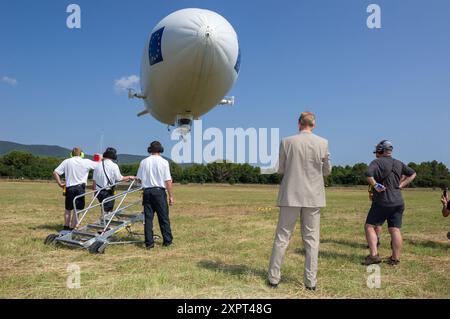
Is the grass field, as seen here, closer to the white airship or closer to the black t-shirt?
the black t-shirt

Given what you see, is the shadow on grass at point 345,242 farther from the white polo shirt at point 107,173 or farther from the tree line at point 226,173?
the tree line at point 226,173

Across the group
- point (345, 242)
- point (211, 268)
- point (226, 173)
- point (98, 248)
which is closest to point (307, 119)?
point (211, 268)

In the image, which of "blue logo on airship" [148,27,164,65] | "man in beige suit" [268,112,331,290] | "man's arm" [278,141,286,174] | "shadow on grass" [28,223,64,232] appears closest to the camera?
"man in beige suit" [268,112,331,290]

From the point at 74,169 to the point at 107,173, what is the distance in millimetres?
830

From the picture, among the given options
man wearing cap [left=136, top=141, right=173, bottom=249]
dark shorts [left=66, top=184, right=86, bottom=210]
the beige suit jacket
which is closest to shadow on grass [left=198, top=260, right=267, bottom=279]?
the beige suit jacket

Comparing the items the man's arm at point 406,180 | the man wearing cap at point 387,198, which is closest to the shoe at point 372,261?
the man wearing cap at point 387,198

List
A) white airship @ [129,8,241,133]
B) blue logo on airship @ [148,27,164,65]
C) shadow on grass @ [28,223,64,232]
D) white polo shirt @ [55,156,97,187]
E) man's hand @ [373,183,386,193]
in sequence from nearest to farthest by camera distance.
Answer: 1. man's hand @ [373,183,386,193]
2. white polo shirt @ [55,156,97,187]
3. shadow on grass @ [28,223,64,232]
4. white airship @ [129,8,241,133]
5. blue logo on airship @ [148,27,164,65]

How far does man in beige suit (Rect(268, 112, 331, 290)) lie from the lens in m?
5.08

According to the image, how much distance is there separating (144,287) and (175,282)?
43cm

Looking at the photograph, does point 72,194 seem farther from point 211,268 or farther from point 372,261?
point 372,261

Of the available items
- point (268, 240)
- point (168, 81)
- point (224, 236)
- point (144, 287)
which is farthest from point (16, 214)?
point (144, 287)

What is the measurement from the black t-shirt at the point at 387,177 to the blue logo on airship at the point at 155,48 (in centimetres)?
1005

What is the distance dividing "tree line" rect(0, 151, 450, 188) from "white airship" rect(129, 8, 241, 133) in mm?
53762

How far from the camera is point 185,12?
1448 cm
